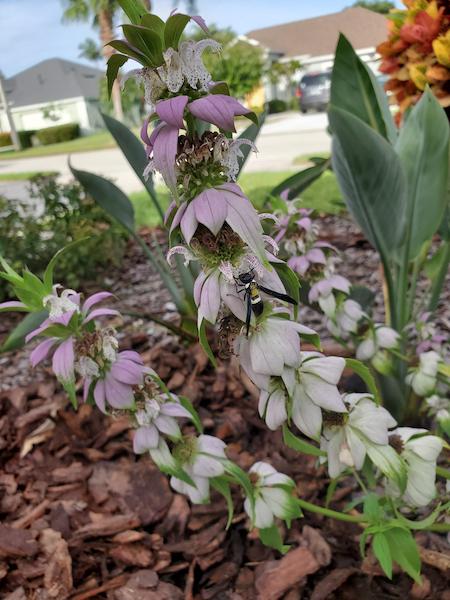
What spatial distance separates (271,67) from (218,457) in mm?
25992

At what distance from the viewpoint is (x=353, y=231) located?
268cm

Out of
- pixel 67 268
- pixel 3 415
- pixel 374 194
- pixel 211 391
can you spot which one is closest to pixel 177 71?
pixel 374 194

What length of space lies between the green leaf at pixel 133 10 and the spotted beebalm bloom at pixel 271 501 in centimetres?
63

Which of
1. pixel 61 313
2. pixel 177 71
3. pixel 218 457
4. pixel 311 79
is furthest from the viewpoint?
pixel 311 79

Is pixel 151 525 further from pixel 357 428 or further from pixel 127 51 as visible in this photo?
pixel 127 51

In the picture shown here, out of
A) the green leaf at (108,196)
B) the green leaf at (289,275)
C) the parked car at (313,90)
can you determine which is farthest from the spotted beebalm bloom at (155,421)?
the parked car at (313,90)

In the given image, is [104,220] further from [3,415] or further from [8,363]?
[3,415]

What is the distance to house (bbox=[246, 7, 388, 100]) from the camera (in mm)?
26234

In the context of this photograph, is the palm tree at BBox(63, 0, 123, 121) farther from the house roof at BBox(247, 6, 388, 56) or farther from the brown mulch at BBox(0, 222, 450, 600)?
the brown mulch at BBox(0, 222, 450, 600)

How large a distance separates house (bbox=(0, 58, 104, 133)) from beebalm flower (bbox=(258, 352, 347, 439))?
27728mm

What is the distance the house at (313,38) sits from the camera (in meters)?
26.2

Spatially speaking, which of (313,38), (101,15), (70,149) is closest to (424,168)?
(70,149)

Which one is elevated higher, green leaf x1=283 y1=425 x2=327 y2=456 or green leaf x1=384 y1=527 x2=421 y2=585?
green leaf x1=283 y1=425 x2=327 y2=456

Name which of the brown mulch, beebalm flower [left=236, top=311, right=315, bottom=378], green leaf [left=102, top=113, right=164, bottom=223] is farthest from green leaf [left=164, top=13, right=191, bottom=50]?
green leaf [left=102, top=113, right=164, bottom=223]
